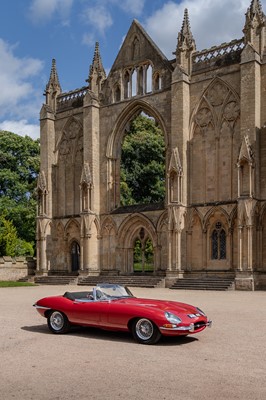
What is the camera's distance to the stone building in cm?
2630

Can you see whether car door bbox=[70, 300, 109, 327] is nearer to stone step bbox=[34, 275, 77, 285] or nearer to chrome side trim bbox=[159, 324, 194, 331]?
chrome side trim bbox=[159, 324, 194, 331]

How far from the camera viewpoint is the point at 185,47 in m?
29.8

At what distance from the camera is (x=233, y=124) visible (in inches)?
1104

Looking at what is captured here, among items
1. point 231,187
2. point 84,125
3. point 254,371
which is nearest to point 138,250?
point 84,125

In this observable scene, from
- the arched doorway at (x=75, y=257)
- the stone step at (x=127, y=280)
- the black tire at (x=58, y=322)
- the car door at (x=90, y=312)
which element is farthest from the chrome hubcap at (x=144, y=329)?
the arched doorway at (x=75, y=257)

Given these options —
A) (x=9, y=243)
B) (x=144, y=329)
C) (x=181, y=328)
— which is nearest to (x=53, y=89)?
(x=9, y=243)

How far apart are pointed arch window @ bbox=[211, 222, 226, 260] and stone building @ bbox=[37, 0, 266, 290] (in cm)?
6

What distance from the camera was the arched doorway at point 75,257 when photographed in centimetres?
3578

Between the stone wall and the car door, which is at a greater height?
the car door

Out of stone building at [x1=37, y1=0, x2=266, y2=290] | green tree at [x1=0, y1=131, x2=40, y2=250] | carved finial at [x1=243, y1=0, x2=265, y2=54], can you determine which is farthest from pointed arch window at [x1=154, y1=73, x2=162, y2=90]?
green tree at [x1=0, y1=131, x2=40, y2=250]

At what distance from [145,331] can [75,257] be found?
26.7 meters

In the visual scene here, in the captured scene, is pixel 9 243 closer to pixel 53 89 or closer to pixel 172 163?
pixel 53 89

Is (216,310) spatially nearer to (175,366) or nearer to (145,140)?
(175,366)

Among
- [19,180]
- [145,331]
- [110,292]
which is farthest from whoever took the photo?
[19,180]
